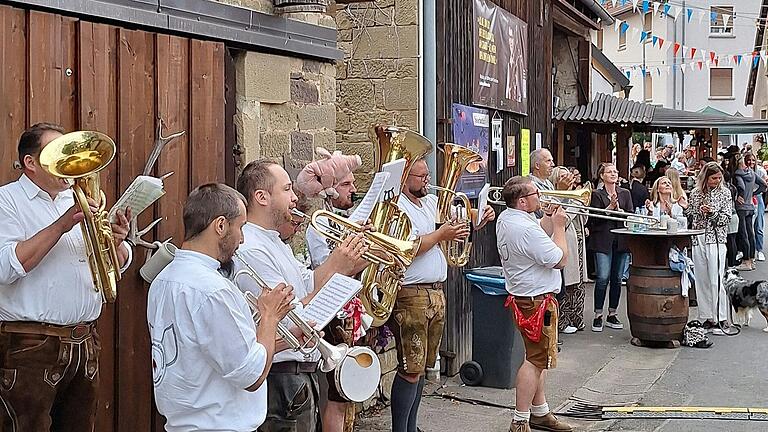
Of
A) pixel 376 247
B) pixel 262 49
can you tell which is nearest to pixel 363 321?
pixel 376 247

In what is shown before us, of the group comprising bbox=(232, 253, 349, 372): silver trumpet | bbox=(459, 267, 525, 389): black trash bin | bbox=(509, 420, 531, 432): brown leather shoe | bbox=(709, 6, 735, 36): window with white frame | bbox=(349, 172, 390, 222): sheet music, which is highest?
bbox=(709, 6, 735, 36): window with white frame

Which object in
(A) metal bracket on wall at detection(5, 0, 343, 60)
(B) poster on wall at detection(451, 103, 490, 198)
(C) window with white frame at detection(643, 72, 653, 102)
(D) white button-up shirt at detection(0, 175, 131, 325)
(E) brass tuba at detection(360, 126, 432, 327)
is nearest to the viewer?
(D) white button-up shirt at detection(0, 175, 131, 325)

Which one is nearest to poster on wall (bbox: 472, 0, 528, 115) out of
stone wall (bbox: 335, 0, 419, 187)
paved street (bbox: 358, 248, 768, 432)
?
stone wall (bbox: 335, 0, 419, 187)

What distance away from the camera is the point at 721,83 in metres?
45.8

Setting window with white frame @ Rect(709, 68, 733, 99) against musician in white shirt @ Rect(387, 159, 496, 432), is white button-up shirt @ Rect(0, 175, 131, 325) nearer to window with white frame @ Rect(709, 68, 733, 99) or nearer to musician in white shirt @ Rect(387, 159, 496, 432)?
musician in white shirt @ Rect(387, 159, 496, 432)

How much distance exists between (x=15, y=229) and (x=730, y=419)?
5.44 meters

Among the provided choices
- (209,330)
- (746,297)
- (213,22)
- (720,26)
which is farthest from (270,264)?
(720,26)

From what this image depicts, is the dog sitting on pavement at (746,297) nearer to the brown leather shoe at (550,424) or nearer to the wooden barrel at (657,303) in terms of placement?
the wooden barrel at (657,303)

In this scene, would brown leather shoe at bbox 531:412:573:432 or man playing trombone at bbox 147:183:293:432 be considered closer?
man playing trombone at bbox 147:183:293:432

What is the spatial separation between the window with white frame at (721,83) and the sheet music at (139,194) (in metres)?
44.7

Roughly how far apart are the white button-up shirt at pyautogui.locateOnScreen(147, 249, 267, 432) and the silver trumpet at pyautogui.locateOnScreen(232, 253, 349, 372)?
0.77 feet

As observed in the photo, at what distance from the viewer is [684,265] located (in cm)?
962

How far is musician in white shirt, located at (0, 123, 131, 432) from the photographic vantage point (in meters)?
3.75

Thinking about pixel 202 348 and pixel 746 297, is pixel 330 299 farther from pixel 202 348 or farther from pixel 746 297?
pixel 746 297
